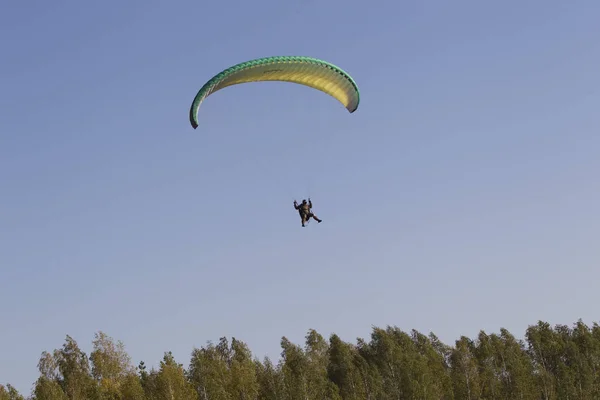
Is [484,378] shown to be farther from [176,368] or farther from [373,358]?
[176,368]

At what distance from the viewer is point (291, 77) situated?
30.5 metres

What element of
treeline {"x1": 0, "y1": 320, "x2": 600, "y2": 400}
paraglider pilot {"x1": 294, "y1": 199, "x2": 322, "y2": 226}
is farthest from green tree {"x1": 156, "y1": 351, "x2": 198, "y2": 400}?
paraglider pilot {"x1": 294, "y1": 199, "x2": 322, "y2": 226}

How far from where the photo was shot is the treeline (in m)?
53.9

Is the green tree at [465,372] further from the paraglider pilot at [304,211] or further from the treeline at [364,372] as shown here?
the paraglider pilot at [304,211]

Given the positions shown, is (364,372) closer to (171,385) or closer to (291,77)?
(171,385)

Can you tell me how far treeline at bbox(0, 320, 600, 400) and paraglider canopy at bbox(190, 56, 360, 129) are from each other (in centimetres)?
2576

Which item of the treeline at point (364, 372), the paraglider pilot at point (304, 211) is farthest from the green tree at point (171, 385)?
the paraglider pilot at point (304, 211)

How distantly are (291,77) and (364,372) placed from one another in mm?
40423

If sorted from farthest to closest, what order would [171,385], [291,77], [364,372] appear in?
[364,372] → [171,385] → [291,77]

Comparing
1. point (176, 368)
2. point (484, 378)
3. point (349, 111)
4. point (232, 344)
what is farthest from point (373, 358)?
point (349, 111)

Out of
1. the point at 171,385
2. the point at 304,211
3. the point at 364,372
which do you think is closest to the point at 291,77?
the point at 304,211

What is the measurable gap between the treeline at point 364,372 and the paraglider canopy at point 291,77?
84.5ft

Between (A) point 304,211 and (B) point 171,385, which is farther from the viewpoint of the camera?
(B) point 171,385

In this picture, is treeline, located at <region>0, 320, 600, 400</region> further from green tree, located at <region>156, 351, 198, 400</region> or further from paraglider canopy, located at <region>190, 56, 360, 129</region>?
paraglider canopy, located at <region>190, 56, 360, 129</region>
